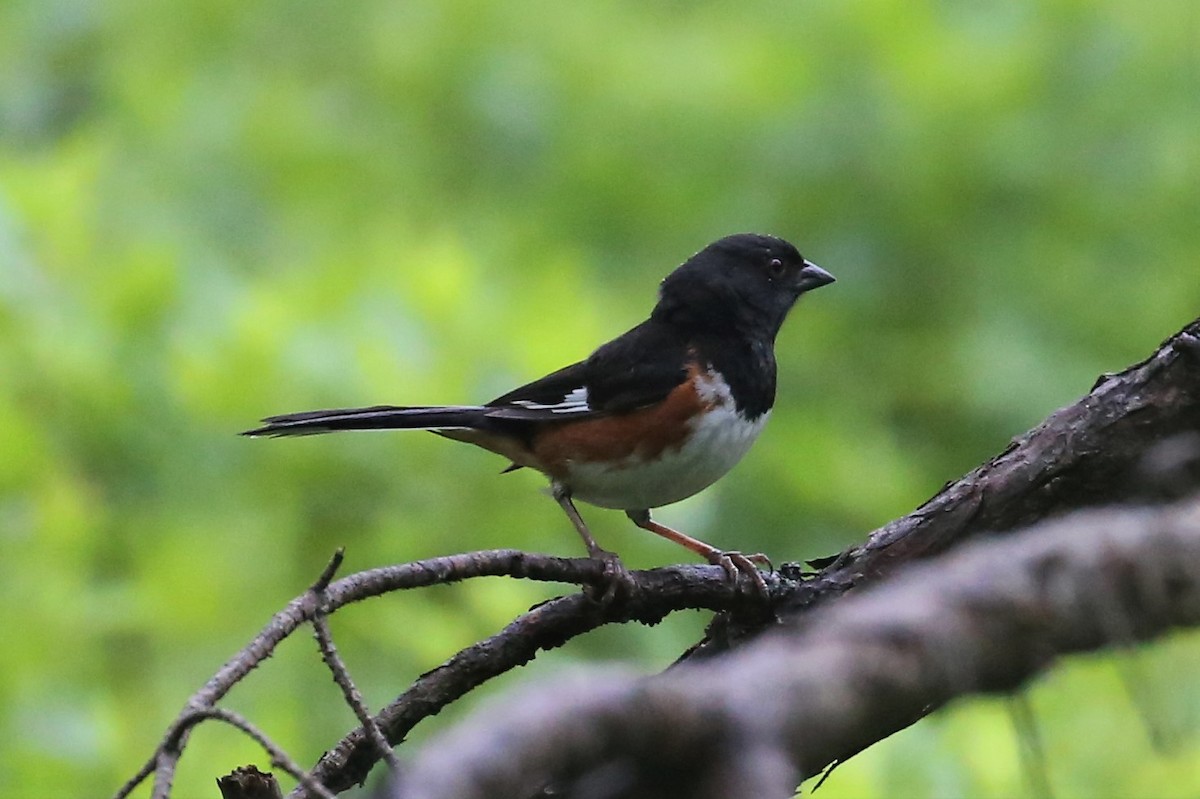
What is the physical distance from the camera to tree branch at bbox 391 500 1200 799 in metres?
0.77

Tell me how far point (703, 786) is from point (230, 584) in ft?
9.58

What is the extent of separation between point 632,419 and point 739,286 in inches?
25.3

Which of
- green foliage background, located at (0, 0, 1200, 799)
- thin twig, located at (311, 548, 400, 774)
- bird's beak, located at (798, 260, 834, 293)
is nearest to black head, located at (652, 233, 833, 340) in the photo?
bird's beak, located at (798, 260, 834, 293)

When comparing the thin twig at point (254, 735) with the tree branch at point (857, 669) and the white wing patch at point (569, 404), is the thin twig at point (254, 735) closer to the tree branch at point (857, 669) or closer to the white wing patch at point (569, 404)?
the tree branch at point (857, 669)

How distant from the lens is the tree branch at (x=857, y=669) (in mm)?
767

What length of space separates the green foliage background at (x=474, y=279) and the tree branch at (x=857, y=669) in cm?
160

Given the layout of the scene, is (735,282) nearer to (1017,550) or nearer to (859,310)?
(859,310)

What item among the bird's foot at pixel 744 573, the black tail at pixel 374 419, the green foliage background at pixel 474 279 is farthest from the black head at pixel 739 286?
the bird's foot at pixel 744 573

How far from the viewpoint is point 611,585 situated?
6.84ft

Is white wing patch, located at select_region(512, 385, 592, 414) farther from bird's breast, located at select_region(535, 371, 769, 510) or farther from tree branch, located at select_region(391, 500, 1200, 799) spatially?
tree branch, located at select_region(391, 500, 1200, 799)

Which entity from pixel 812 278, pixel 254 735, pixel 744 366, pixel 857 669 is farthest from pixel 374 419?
pixel 857 669

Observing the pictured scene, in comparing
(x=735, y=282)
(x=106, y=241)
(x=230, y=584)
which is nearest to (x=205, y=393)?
(x=230, y=584)

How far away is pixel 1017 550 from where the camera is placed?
805mm

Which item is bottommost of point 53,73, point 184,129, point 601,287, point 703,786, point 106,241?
point 703,786
